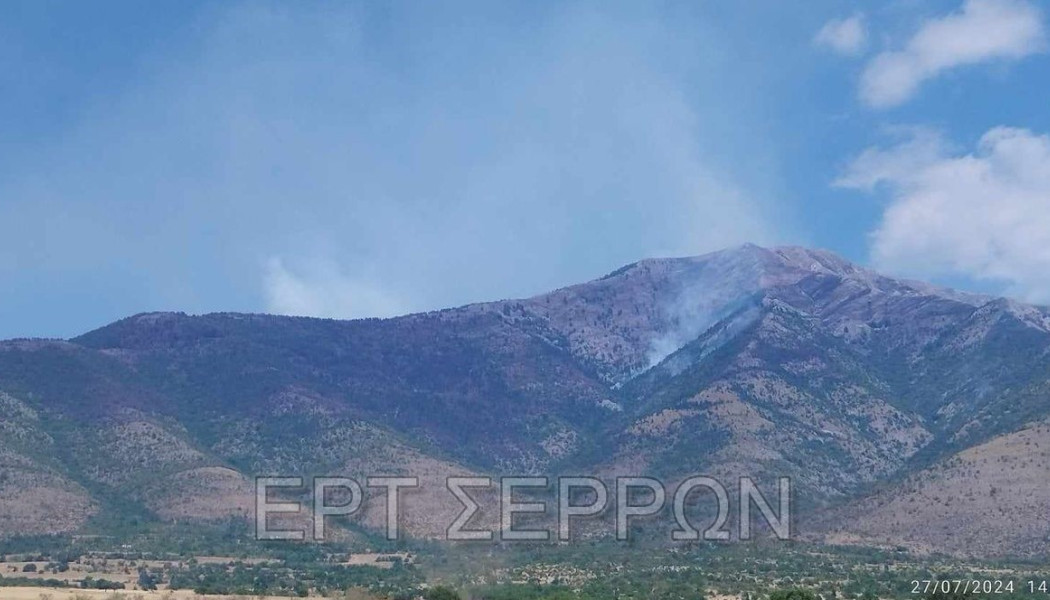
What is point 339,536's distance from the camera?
109312mm

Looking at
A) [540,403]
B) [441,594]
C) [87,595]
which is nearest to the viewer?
[87,595]

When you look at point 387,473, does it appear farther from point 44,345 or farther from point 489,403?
point 44,345

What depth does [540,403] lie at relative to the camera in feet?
564

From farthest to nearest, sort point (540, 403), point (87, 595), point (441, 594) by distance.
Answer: point (540, 403), point (441, 594), point (87, 595)

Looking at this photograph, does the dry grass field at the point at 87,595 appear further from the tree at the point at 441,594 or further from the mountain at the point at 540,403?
the mountain at the point at 540,403

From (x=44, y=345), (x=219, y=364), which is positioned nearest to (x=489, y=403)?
(x=219, y=364)

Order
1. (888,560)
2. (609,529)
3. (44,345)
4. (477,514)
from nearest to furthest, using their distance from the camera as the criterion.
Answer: (888,560), (477,514), (609,529), (44,345)

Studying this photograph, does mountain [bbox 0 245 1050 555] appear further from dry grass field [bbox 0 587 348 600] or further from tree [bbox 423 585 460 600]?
tree [bbox 423 585 460 600]

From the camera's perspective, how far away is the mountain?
118250 millimetres

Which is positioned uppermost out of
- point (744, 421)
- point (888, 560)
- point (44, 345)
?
point (44, 345)

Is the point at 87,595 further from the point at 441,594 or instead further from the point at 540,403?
the point at 540,403

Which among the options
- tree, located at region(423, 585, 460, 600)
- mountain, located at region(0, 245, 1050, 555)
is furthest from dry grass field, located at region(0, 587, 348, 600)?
mountain, located at region(0, 245, 1050, 555)

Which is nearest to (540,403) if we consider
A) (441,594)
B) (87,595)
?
(441,594)

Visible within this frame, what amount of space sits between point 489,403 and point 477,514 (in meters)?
63.9
